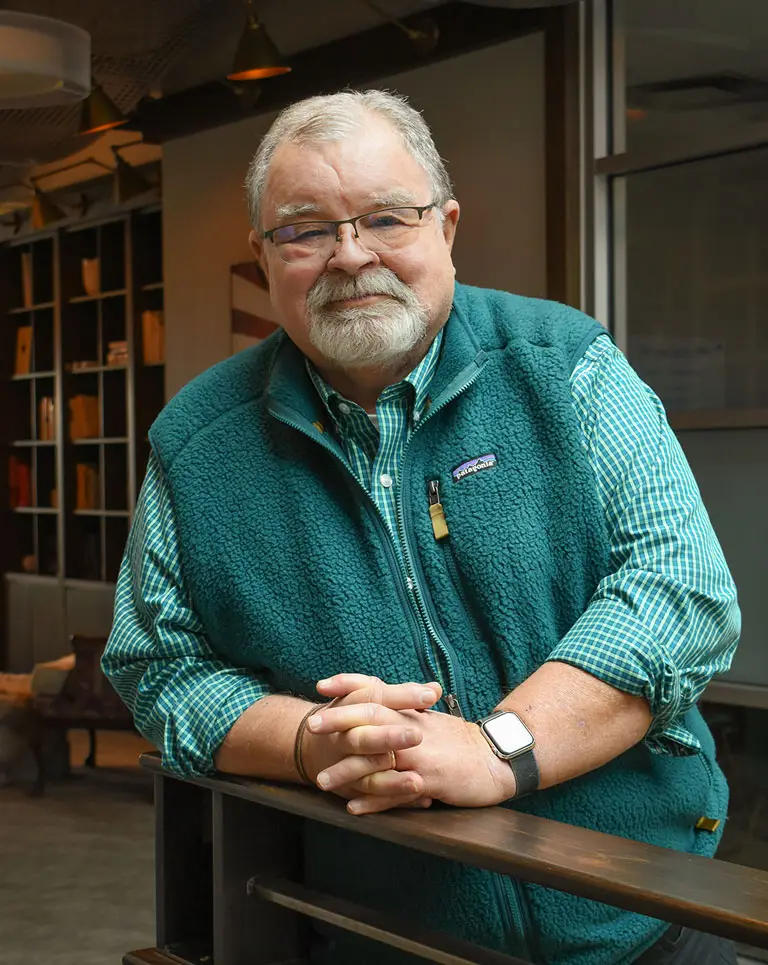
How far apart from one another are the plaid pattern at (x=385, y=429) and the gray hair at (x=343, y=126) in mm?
239

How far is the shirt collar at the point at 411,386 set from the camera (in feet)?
4.98

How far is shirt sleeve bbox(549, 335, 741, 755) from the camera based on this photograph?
1312 millimetres

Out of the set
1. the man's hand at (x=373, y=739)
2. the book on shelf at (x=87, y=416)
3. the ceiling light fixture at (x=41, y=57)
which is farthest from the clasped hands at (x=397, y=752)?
the book on shelf at (x=87, y=416)

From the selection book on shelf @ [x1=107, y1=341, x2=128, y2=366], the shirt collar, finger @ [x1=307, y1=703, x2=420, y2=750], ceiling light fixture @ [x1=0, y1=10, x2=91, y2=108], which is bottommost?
finger @ [x1=307, y1=703, x2=420, y2=750]

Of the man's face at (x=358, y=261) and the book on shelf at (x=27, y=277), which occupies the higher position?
the book on shelf at (x=27, y=277)

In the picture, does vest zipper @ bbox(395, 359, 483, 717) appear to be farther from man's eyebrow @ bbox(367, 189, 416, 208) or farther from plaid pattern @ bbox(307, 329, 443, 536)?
man's eyebrow @ bbox(367, 189, 416, 208)

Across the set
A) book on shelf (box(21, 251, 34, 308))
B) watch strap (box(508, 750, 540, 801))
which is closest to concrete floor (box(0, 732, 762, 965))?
watch strap (box(508, 750, 540, 801))

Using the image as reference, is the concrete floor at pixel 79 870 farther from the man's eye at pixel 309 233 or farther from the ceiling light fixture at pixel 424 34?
the ceiling light fixture at pixel 424 34

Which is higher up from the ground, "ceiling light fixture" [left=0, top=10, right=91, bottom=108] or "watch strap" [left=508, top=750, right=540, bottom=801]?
"ceiling light fixture" [left=0, top=10, right=91, bottom=108]

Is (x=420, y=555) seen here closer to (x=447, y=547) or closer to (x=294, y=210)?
(x=447, y=547)

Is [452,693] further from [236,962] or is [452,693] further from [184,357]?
[184,357]

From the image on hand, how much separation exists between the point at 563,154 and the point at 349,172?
9.12 ft

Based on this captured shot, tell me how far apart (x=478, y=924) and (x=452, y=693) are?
273mm

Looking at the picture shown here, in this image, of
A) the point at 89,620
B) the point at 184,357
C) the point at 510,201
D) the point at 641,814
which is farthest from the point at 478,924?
the point at 89,620
